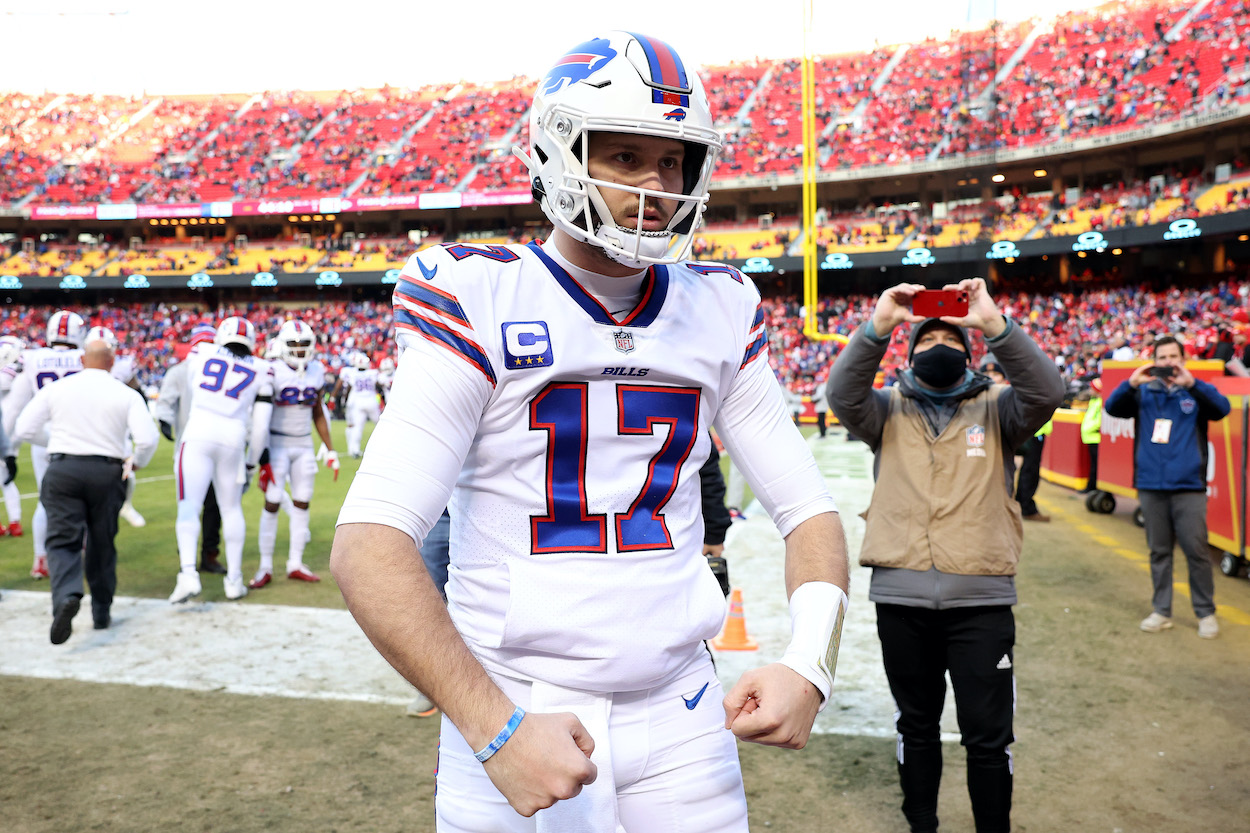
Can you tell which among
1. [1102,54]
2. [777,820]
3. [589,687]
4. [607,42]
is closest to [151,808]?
[777,820]

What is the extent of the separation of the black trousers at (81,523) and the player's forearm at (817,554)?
5.63 metres

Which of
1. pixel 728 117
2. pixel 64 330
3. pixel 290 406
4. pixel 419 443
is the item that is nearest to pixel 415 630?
pixel 419 443

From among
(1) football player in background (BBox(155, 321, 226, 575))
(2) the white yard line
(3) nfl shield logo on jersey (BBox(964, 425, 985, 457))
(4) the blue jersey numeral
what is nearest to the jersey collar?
(4) the blue jersey numeral

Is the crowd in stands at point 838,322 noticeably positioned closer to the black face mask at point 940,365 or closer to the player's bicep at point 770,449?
the black face mask at point 940,365

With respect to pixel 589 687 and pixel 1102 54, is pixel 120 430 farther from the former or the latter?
pixel 1102 54

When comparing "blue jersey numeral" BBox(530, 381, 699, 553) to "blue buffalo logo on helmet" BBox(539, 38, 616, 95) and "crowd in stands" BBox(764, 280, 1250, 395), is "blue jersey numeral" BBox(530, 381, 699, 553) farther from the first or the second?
"crowd in stands" BBox(764, 280, 1250, 395)

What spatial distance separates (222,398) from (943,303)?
590cm

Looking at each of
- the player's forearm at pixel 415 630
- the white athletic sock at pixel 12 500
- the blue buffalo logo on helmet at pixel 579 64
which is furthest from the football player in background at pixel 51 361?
the player's forearm at pixel 415 630

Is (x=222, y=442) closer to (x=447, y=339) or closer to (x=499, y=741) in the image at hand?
(x=447, y=339)

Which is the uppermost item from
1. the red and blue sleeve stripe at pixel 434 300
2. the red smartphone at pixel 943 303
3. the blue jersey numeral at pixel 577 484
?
the red smartphone at pixel 943 303

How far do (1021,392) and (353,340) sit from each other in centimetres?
4059

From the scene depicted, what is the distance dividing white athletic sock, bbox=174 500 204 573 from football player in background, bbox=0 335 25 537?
118 inches

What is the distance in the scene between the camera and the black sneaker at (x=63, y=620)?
224 inches

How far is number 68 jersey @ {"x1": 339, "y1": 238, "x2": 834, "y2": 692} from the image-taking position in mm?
1535
